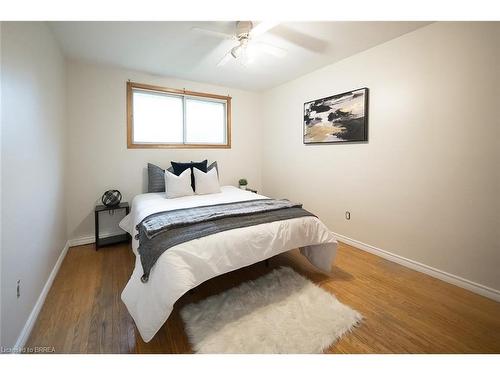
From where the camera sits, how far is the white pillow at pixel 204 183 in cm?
309

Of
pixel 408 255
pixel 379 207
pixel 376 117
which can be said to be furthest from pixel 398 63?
pixel 408 255

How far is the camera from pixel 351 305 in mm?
1758

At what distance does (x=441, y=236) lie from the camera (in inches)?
83.6

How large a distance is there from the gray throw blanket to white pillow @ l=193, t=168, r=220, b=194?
0.82 m

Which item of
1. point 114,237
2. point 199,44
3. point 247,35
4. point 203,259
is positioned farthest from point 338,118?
point 114,237

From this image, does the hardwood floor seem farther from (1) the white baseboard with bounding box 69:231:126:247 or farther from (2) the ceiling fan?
(2) the ceiling fan

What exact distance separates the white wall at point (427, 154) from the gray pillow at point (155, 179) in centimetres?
236

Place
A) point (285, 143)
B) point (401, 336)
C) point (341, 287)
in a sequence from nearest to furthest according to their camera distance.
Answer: point (401, 336) < point (341, 287) < point (285, 143)

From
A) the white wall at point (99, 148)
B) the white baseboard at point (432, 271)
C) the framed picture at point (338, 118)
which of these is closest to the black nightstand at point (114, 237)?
the white wall at point (99, 148)

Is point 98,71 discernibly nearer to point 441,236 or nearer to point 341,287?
point 341,287

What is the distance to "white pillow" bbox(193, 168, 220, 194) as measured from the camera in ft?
10.1

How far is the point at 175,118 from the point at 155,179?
110 cm

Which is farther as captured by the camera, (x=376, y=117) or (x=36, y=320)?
(x=376, y=117)
